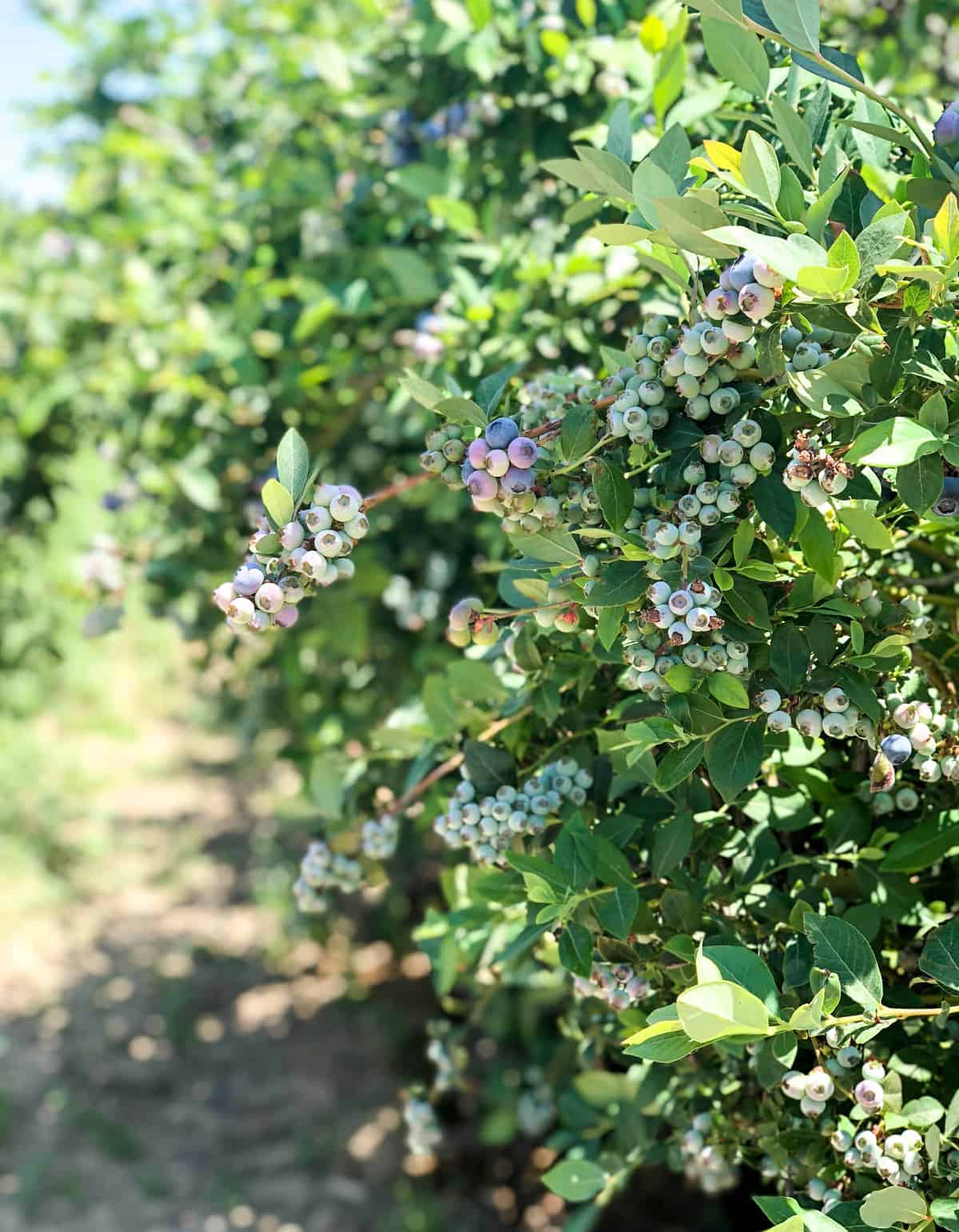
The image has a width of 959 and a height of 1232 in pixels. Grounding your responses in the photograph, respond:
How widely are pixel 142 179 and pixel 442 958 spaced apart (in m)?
2.10

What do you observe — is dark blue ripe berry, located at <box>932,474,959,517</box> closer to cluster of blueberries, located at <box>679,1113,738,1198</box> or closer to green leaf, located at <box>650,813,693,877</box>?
green leaf, located at <box>650,813,693,877</box>

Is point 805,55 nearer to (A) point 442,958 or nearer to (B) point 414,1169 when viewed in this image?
(A) point 442,958

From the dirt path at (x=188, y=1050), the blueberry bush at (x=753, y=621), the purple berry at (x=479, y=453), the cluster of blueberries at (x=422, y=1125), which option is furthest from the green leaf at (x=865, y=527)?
the dirt path at (x=188, y=1050)

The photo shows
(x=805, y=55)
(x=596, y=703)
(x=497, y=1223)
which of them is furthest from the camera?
(x=497, y=1223)

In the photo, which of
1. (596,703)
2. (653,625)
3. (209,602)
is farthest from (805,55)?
(209,602)

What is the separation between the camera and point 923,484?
2.13ft

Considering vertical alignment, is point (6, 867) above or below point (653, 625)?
below

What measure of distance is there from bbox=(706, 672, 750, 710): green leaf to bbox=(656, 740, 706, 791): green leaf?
0.06m

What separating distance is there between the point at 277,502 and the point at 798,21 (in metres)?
0.43

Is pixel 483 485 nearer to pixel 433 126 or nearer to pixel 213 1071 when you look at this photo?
pixel 433 126

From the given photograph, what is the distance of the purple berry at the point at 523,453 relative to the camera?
68 centimetres

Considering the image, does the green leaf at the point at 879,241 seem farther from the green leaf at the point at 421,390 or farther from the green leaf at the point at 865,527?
the green leaf at the point at 421,390

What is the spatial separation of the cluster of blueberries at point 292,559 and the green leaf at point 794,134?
35 centimetres

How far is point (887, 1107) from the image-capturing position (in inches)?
28.4
